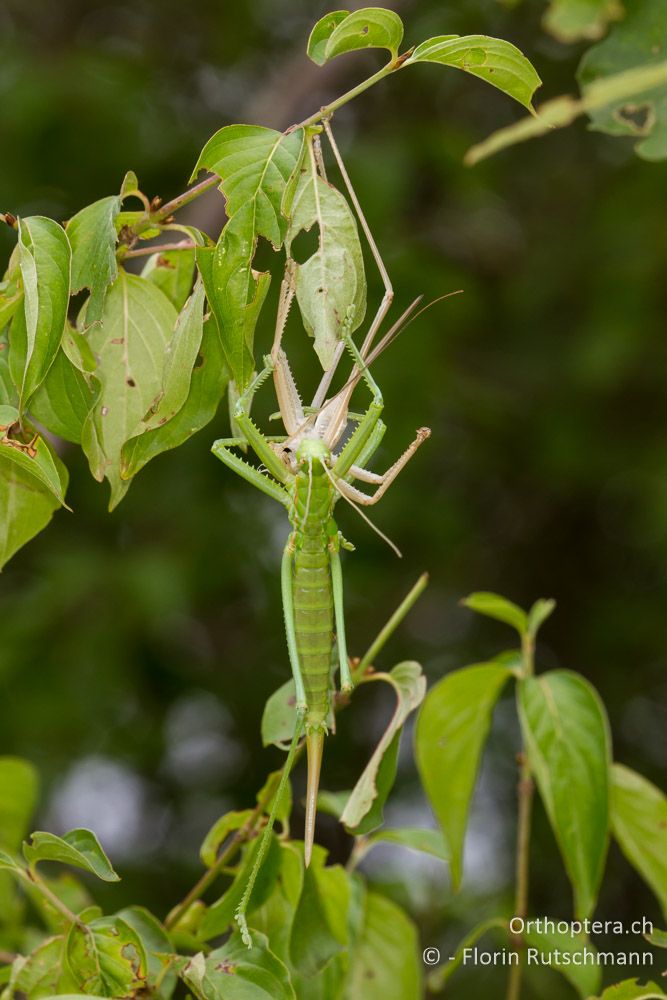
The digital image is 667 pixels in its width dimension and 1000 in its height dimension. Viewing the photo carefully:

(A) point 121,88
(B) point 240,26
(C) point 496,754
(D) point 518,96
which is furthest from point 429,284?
(D) point 518,96

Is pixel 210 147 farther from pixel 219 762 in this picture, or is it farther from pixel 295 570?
pixel 219 762

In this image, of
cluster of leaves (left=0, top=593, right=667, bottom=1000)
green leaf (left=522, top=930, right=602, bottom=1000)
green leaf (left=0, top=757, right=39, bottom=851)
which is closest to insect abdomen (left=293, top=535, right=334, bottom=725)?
cluster of leaves (left=0, top=593, right=667, bottom=1000)

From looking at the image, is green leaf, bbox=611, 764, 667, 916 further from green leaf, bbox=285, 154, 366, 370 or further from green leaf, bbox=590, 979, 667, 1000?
green leaf, bbox=285, 154, 366, 370

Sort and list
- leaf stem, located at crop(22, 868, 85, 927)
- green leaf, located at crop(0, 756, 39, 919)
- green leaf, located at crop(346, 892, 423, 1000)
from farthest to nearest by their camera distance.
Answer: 1. green leaf, located at crop(0, 756, 39, 919)
2. green leaf, located at crop(346, 892, 423, 1000)
3. leaf stem, located at crop(22, 868, 85, 927)

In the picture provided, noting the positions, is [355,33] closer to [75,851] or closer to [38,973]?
[75,851]

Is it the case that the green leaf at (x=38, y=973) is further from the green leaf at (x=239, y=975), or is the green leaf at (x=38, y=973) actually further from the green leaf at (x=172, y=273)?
the green leaf at (x=172, y=273)

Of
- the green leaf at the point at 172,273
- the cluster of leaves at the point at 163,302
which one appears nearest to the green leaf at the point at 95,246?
the cluster of leaves at the point at 163,302

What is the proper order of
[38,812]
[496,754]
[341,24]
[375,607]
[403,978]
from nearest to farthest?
[341,24]
[403,978]
[38,812]
[375,607]
[496,754]
